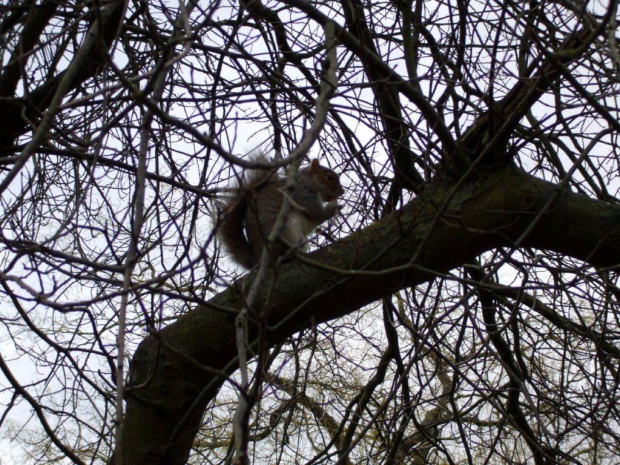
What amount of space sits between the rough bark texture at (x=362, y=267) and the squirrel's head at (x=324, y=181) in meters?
1.62

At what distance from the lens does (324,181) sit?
3729 mm

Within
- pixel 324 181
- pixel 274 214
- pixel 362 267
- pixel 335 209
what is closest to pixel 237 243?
pixel 274 214

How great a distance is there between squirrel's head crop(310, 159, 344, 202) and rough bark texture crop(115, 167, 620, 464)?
1.62m

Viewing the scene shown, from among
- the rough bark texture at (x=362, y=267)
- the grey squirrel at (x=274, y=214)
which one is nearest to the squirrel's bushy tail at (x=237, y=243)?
the grey squirrel at (x=274, y=214)

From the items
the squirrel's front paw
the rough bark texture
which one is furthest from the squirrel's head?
the rough bark texture

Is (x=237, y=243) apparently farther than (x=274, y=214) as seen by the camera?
No

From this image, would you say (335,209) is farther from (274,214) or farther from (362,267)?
(274,214)

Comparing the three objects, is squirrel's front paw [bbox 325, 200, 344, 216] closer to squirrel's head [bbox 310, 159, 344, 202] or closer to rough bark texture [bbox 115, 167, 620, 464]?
rough bark texture [bbox 115, 167, 620, 464]

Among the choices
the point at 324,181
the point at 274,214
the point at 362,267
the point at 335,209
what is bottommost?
the point at 362,267

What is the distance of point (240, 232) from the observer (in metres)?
3.22

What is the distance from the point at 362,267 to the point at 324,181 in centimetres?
183

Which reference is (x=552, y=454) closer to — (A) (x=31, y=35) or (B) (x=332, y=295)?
(B) (x=332, y=295)

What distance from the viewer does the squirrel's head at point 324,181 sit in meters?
3.68

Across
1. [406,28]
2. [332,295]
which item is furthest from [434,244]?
[406,28]
